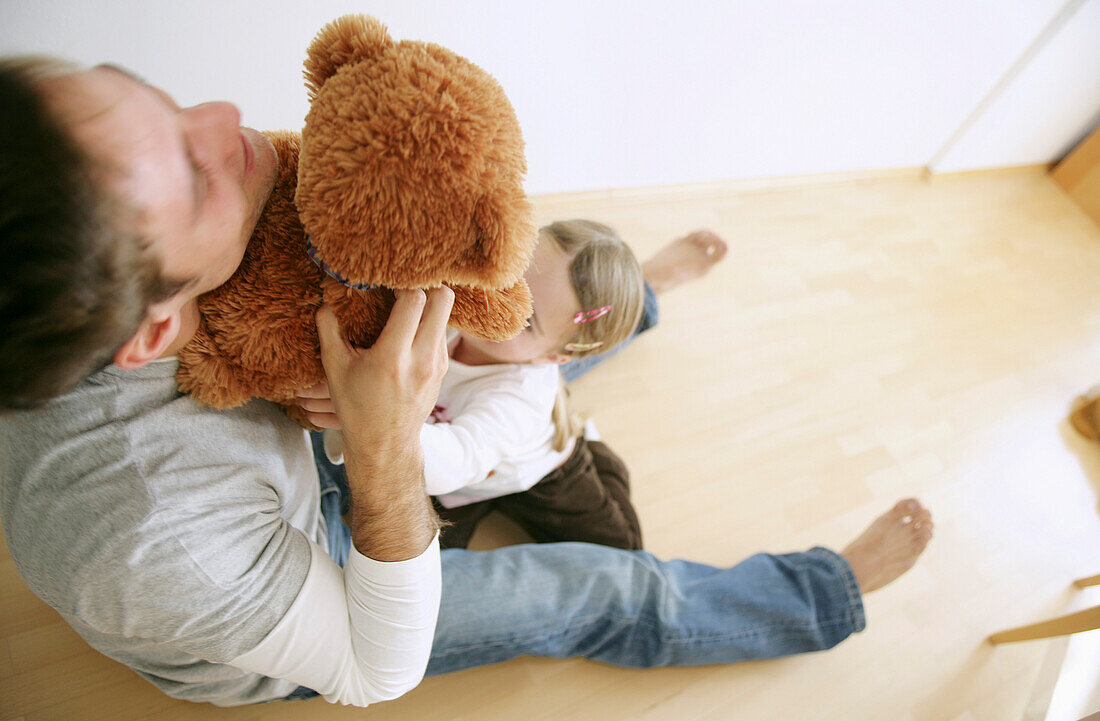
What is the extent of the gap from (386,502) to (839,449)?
1.17 meters

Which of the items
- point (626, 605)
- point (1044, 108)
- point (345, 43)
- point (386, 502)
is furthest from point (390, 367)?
point (1044, 108)

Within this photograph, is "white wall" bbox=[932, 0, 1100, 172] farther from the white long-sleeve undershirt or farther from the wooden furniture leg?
the white long-sleeve undershirt

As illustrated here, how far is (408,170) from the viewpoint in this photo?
0.40 metres

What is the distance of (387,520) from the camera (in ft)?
1.99

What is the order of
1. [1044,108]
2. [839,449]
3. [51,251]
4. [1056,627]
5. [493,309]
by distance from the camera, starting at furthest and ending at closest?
1. [1044,108]
2. [839,449]
3. [1056,627]
4. [493,309]
5. [51,251]

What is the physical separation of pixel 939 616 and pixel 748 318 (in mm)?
785

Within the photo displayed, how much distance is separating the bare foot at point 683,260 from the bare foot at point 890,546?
→ 692 mm

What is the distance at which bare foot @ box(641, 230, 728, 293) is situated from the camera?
1.50 m

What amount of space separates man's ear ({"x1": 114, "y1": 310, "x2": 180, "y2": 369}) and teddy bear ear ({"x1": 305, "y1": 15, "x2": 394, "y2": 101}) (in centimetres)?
20

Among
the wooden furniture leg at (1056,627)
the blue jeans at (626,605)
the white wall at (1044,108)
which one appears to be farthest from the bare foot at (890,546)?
the white wall at (1044,108)

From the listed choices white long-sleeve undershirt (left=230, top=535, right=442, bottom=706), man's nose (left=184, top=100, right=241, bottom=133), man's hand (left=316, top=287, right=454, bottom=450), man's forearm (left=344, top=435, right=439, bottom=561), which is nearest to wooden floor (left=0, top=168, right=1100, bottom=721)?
white long-sleeve undershirt (left=230, top=535, right=442, bottom=706)

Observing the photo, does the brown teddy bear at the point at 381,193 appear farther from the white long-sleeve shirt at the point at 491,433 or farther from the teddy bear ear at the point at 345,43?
the white long-sleeve shirt at the point at 491,433

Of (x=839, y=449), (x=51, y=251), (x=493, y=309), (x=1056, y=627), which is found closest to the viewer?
(x=51, y=251)

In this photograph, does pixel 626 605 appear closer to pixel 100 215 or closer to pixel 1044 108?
pixel 100 215
